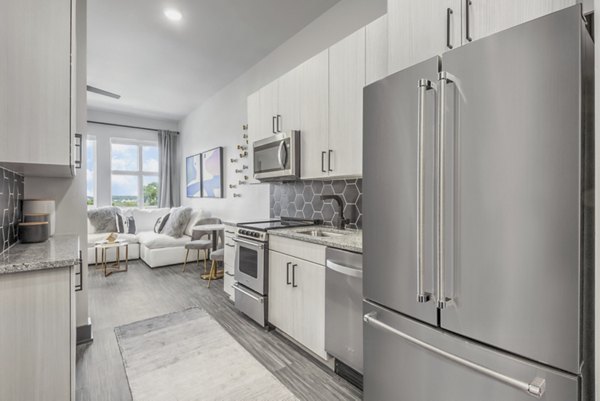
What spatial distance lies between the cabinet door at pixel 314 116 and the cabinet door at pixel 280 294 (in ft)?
2.56

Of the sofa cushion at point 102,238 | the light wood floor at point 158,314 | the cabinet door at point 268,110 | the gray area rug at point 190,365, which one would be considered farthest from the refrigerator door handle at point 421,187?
the sofa cushion at point 102,238

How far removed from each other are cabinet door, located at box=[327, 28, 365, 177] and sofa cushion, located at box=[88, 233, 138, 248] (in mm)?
4404

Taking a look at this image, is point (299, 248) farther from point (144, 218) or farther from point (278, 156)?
point (144, 218)

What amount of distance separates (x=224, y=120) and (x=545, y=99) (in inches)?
177

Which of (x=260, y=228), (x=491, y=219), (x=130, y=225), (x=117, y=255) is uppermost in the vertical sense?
(x=491, y=219)

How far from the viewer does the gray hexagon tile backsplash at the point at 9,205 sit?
1.56 metres

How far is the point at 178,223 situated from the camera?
505 cm

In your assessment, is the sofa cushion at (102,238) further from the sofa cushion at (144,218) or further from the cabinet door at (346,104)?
the cabinet door at (346,104)

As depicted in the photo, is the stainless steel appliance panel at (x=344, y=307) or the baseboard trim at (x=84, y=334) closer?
the stainless steel appliance panel at (x=344, y=307)

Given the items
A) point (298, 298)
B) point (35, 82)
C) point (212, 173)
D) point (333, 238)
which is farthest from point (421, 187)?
point (212, 173)

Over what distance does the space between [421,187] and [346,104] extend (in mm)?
1218

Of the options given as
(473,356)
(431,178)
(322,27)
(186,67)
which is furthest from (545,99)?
(186,67)

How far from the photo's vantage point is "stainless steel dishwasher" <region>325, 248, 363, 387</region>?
1.70 metres

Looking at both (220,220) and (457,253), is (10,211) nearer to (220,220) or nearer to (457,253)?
(457,253)
